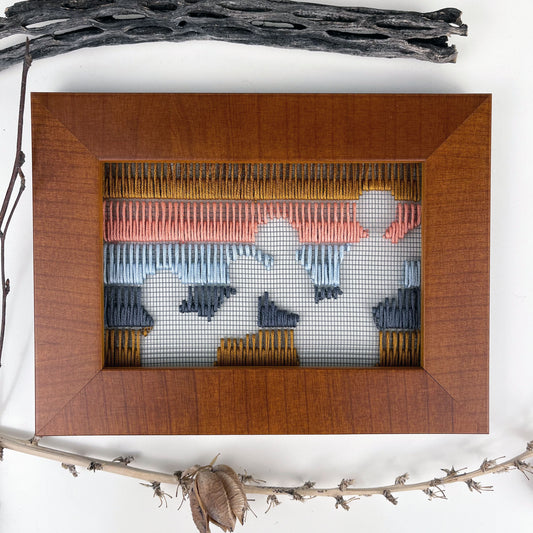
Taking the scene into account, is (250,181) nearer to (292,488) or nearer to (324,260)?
(324,260)

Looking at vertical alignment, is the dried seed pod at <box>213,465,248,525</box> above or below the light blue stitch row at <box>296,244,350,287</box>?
Answer: below

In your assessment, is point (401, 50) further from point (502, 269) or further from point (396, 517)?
point (396, 517)

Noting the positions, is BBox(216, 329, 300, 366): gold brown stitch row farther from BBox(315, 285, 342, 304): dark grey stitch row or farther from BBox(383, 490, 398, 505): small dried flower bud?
BBox(383, 490, 398, 505): small dried flower bud

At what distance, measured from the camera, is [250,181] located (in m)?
0.64

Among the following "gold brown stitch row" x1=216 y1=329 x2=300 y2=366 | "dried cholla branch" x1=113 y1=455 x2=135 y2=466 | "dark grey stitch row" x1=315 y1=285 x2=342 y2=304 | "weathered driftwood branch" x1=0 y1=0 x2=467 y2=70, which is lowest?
"dried cholla branch" x1=113 y1=455 x2=135 y2=466

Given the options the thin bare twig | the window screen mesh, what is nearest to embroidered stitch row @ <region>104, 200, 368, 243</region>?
the window screen mesh

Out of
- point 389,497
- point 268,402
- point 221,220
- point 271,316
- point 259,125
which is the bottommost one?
point 389,497

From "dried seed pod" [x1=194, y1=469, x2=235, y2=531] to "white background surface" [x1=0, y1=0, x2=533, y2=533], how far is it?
0.08 meters

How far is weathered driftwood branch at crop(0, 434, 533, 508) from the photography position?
2.16ft

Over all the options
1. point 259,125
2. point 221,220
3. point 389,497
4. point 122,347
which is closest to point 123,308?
point 122,347

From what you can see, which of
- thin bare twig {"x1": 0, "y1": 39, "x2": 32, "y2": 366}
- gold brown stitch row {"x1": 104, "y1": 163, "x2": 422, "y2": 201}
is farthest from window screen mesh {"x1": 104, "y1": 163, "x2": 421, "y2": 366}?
thin bare twig {"x1": 0, "y1": 39, "x2": 32, "y2": 366}

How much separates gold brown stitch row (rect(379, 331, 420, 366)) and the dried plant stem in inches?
6.2

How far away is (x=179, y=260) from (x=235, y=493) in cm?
29

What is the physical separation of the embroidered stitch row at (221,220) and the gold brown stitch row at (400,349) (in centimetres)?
14
